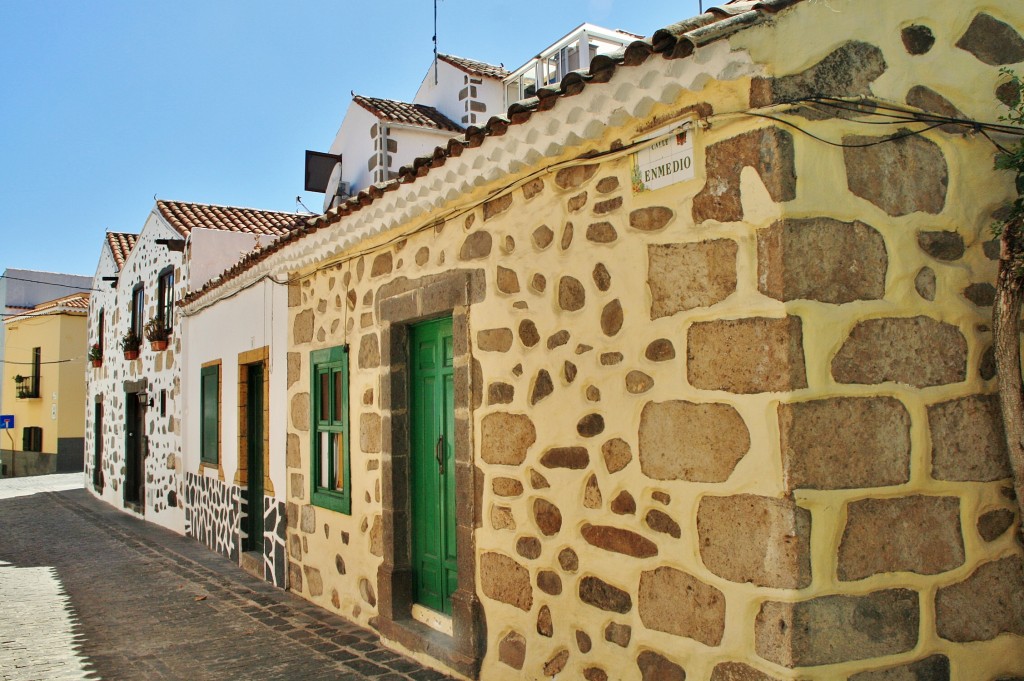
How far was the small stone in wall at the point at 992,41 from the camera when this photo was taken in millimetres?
3131

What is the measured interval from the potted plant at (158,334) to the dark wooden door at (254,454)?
378 centimetres

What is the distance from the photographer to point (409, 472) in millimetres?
5082

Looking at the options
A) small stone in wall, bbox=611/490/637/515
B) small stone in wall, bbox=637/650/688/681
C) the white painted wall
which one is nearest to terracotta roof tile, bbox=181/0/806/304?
small stone in wall, bbox=611/490/637/515

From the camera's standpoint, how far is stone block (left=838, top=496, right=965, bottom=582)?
8.98 ft

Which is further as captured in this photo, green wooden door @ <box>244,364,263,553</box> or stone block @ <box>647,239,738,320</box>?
green wooden door @ <box>244,364,263,553</box>

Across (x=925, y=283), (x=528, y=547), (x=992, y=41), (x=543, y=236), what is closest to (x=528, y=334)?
(x=543, y=236)

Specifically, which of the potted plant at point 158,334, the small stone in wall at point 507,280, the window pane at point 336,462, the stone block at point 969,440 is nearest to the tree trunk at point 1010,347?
the stone block at point 969,440

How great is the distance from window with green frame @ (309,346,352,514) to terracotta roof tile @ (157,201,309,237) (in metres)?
6.05

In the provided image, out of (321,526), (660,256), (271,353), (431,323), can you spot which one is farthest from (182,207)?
(660,256)

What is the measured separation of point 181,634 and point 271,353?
8.07 ft

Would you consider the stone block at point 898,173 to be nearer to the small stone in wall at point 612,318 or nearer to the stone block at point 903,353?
the stone block at point 903,353

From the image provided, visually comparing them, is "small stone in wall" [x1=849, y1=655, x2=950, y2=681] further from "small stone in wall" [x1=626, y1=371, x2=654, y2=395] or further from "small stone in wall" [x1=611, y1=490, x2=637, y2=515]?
"small stone in wall" [x1=626, y1=371, x2=654, y2=395]

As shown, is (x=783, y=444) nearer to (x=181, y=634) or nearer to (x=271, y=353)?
(x=181, y=634)

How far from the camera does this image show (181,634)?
5617 millimetres
